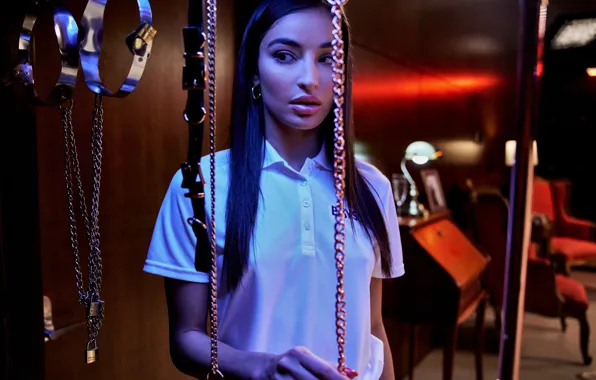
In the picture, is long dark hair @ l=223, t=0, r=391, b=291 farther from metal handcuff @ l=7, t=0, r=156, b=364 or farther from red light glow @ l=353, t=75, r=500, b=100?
red light glow @ l=353, t=75, r=500, b=100

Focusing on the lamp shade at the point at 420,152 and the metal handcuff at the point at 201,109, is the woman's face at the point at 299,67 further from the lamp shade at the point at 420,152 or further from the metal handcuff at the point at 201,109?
the lamp shade at the point at 420,152

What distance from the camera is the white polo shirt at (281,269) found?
677 millimetres

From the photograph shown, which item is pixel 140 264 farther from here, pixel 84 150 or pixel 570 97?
pixel 570 97

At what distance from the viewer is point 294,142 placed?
2.52ft

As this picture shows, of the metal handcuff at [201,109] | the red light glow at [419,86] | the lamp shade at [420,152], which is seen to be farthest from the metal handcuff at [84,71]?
the lamp shade at [420,152]

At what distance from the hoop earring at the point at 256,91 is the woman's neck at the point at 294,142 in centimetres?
4

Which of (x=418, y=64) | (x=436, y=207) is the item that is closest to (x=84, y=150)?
(x=436, y=207)

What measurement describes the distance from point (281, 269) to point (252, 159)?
161 millimetres

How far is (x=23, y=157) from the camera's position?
28.5 inches

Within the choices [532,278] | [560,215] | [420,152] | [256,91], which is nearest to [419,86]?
[420,152]

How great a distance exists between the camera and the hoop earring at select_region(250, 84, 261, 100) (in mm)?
717

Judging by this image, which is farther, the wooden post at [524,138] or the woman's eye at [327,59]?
the woman's eye at [327,59]

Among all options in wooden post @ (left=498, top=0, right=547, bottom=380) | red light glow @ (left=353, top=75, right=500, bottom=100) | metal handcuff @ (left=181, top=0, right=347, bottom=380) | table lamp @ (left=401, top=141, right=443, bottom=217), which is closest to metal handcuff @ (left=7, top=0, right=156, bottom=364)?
metal handcuff @ (left=181, top=0, right=347, bottom=380)

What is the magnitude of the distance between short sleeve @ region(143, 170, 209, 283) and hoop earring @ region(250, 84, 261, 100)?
154 millimetres
